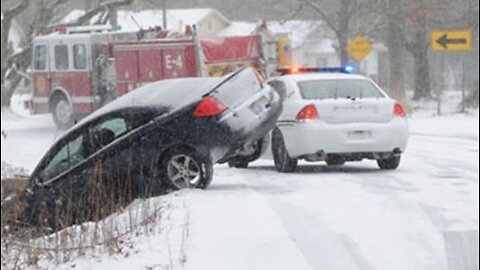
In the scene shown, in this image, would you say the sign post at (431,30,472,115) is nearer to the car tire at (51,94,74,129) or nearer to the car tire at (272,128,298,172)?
the car tire at (51,94,74,129)

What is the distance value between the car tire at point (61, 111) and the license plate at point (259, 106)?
55.0 ft

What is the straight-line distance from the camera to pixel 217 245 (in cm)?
984

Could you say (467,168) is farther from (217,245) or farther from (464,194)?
(217,245)

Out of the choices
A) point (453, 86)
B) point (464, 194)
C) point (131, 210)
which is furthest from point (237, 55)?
point (453, 86)

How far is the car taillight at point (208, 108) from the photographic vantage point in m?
13.3

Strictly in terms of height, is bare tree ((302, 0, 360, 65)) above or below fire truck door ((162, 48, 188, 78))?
above

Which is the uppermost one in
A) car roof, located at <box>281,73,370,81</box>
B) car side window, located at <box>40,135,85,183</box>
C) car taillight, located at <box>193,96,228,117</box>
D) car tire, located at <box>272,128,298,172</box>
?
car roof, located at <box>281,73,370,81</box>

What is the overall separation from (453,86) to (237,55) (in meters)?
45.5

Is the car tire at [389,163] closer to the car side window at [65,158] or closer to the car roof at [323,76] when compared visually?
the car roof at [323,76]

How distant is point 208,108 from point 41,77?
19094mm

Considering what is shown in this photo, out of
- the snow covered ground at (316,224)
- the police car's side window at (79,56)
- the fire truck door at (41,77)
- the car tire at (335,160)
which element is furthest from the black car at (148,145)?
the fire truck door at (41,77)

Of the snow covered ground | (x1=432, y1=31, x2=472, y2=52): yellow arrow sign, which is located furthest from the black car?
(x1=432, y1=31, x2=472, y2=52): yellow arrow sign

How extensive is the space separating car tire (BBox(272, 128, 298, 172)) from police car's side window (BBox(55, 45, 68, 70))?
1537cm

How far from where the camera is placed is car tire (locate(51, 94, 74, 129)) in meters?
30.6
